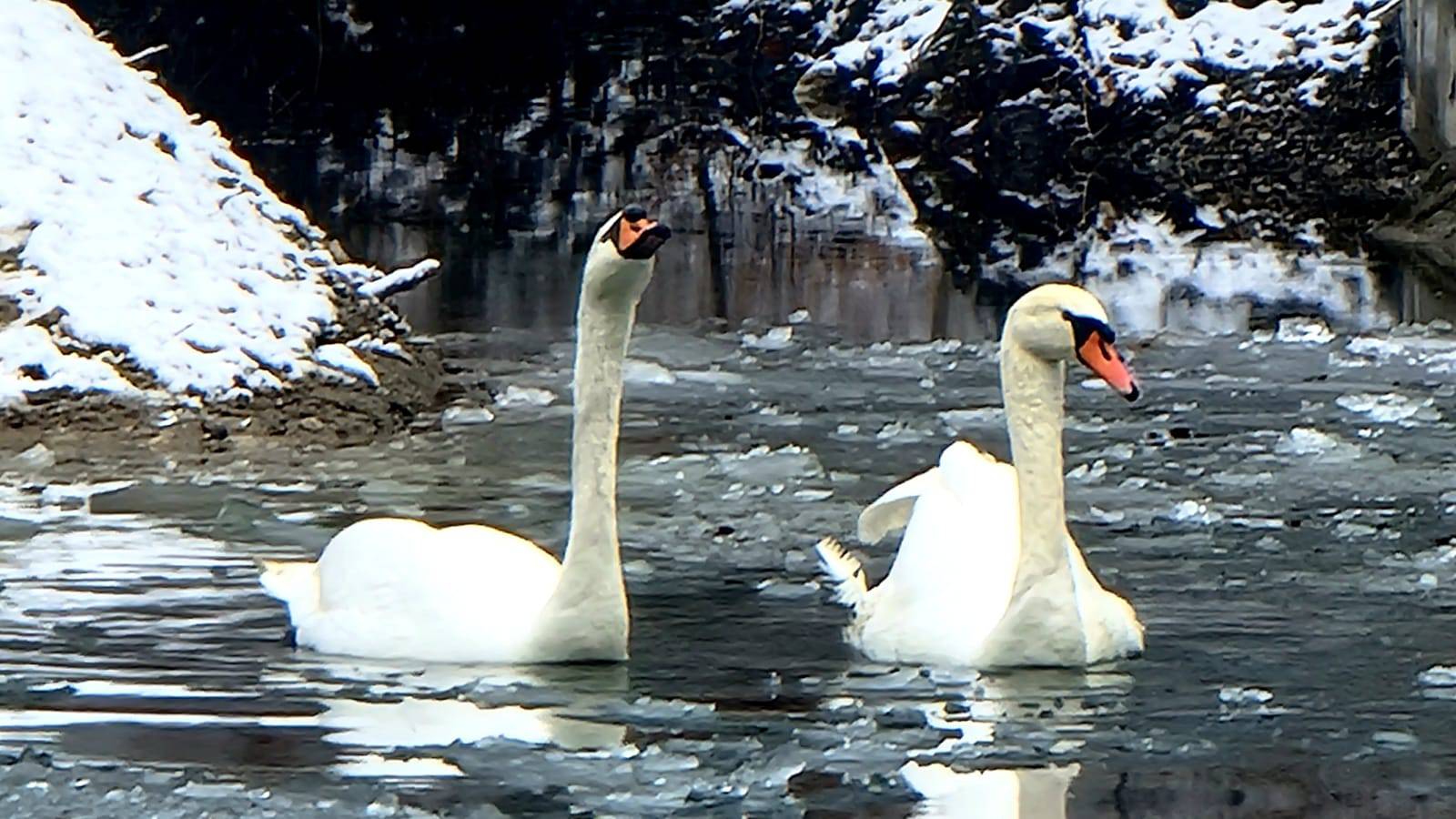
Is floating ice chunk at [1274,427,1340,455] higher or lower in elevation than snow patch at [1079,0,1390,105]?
lower

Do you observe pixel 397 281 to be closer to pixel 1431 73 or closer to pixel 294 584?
pixel 294 584

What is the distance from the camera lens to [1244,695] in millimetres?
7707

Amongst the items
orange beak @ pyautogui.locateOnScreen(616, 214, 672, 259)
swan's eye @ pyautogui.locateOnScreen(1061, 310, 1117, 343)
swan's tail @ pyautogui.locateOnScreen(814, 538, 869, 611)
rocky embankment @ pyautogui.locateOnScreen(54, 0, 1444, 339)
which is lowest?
swan's tail @ pyautogui.locateOnScreen(814, 538, 869, 611)

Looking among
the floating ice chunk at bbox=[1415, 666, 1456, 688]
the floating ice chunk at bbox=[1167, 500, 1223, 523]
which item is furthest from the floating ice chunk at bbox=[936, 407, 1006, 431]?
the floating ice chunk at bbox=[1415, 666, 1456, 688]

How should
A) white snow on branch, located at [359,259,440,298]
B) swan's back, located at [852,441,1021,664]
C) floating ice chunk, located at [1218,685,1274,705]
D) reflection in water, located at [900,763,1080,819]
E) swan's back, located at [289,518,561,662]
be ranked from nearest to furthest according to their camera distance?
reflection in water, located at [900,763,1080,819]
floating ice chunk, located at [1218,685,1274,705]
swan's back, located at [289,518,561,662]
swan's back, located at [852,441,1021,664]
white snow on branch, located at [359,259,440,298]

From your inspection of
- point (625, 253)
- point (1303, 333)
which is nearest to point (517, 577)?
point (625, 253)

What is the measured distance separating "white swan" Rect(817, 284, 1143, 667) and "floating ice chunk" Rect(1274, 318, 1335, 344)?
838 cm

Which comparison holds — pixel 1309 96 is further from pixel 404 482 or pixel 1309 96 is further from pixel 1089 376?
pixel 404 482

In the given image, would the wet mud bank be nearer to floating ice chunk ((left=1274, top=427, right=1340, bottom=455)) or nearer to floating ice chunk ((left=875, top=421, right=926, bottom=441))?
floating ice chunk ((left=875, top=421, right=926, bottom=441))

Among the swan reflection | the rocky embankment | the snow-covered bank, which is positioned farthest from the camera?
the rocky embankment

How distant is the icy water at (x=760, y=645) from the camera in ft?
22.0

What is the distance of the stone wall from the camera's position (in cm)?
2508

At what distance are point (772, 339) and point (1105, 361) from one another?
920 cm

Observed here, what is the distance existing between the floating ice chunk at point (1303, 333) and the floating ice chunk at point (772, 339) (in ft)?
9.08
